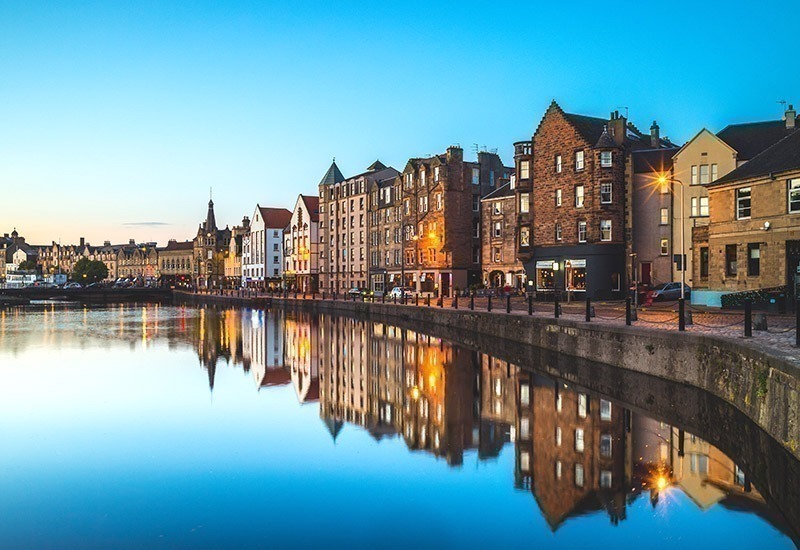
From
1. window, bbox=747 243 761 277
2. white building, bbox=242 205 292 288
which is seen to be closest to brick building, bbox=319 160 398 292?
white building, bbox=242 205 292 288

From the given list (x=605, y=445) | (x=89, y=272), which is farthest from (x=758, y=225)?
(x=89, y=272)

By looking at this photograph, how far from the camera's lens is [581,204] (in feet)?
174

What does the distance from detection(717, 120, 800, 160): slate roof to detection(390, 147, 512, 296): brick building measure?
28.1 m

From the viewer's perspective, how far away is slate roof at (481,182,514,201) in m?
68.6

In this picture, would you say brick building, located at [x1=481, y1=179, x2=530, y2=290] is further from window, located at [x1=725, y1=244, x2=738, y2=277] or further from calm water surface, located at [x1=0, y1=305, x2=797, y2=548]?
calm water surface, located at [x1=0, y1=305, x2=797, y2=548]

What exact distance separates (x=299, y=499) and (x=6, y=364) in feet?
86.5

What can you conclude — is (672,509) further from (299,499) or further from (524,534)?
(299,499)

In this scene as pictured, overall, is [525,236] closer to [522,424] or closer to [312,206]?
[522,424]

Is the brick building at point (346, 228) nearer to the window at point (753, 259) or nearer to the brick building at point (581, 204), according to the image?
the brick building at point (581, 204)

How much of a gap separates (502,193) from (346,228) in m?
32.5

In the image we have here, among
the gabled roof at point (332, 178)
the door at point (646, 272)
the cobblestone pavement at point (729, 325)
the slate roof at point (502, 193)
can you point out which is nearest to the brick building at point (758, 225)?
the cobblestone pavement at point (729, 325)

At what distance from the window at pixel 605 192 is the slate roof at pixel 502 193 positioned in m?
16.5

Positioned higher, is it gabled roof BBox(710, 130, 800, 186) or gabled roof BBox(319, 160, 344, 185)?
gabled roof BBox(319, 160, 344, 185)

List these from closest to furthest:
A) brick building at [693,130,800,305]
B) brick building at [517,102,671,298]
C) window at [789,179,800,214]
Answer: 1. window at [789,179,800,214]
2. brick building at [693,130,800,305]
3. brick building at [517,102,671,298]
